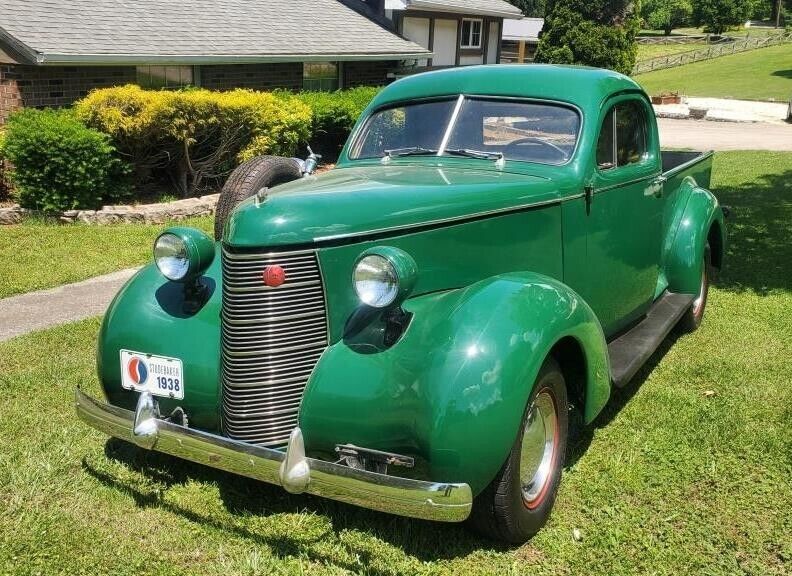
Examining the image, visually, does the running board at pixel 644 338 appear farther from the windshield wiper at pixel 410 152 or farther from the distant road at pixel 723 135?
the distant road at pixel 723 135

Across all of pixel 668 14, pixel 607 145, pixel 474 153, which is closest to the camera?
pixel 474 153

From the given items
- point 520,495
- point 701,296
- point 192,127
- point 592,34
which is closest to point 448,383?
point 520,495

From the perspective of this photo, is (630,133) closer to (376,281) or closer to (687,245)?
(687,245)

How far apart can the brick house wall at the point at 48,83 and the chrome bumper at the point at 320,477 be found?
8.70m

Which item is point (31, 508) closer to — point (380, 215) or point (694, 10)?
point (380, 215)

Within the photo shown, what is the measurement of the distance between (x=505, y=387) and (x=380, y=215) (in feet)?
2.82

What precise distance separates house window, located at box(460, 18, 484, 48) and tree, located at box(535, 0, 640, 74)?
247cm

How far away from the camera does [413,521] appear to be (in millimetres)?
3359

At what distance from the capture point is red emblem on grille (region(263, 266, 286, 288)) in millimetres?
3035

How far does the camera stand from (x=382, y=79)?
18.5 meters

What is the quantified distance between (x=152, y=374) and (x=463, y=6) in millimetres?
22476

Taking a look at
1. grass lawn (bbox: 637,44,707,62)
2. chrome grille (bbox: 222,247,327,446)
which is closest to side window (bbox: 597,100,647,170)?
chrome grille (bbox: 222,247,327,446)

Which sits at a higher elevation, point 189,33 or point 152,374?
point 189,33

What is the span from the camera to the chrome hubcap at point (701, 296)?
5719mm
